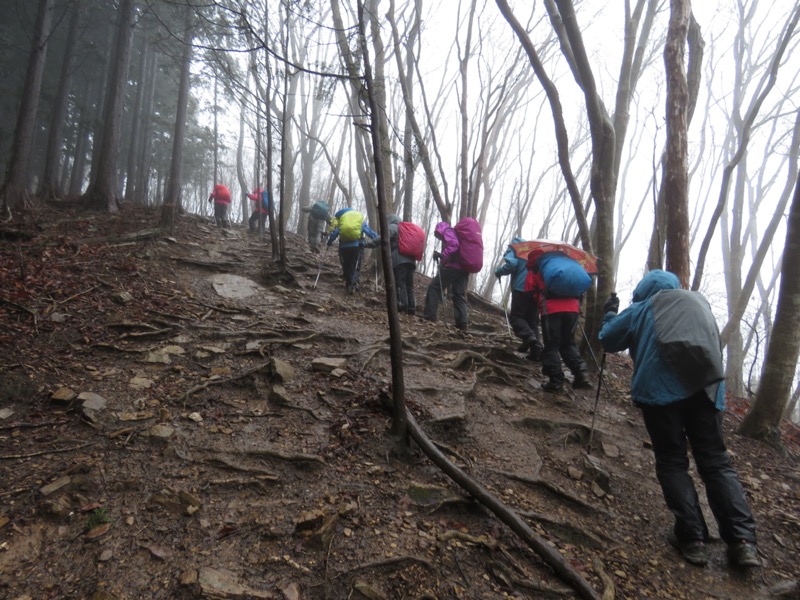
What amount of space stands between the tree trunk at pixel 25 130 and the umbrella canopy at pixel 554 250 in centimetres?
1020

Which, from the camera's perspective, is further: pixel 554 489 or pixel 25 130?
pixel 25 130

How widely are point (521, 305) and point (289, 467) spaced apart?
14.4 feet

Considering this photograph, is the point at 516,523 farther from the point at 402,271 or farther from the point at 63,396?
the point at 402,271

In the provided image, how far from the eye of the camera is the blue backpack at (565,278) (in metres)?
5.29

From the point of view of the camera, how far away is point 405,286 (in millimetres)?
8359

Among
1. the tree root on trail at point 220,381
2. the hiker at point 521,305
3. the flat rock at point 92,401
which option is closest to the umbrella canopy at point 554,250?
the hiker at point 521,305

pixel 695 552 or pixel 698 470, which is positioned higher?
pixel 698 470

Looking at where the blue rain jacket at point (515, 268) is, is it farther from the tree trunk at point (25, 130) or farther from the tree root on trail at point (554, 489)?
the tree trunk at point (25, 130)

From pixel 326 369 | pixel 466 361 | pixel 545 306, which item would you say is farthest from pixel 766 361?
pixel 326 369

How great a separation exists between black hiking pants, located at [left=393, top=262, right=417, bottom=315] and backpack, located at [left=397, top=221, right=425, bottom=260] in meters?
0.24

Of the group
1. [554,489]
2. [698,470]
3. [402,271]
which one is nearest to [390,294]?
[554,489]

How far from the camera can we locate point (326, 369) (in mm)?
5047

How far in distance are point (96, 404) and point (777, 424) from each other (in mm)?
7429

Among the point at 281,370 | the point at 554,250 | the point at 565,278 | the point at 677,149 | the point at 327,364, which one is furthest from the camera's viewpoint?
the point at 677,149
